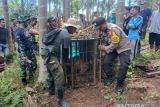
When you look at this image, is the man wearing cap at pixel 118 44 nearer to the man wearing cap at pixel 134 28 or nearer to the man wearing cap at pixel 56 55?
the man wearing cap at pixel 56 55

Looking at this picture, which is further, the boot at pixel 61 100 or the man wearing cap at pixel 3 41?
the man wearing cap at pixel 3 41

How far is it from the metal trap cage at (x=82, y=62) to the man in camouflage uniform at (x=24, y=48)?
117 centimetres

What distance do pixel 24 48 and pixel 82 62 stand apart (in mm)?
1540

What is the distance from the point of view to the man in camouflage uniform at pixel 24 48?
23.1ft

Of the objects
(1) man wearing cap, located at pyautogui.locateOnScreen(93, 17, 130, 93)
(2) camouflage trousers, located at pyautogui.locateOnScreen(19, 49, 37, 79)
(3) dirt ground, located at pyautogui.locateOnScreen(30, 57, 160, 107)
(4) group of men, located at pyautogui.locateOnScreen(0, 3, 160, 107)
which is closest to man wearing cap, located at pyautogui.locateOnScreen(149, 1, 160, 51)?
(3) dirt ground, located at pyautogui.locateOnScreen(30, 57, 160, 107)

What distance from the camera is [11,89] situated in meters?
7.07

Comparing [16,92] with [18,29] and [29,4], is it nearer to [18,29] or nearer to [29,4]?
[18,29]

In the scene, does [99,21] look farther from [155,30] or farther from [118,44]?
[155,30]

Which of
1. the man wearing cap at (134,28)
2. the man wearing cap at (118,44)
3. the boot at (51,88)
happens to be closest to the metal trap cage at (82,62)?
the man wearing cap at (118,44)

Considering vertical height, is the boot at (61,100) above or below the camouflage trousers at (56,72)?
below

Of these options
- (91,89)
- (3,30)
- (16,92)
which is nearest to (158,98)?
(91,89)

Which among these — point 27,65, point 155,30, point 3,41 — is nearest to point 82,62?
point 27,65

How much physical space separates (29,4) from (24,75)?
1772 centimetres

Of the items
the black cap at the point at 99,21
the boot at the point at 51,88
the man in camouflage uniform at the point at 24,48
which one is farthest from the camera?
the man in camouflage uniform at the point at 24,48
